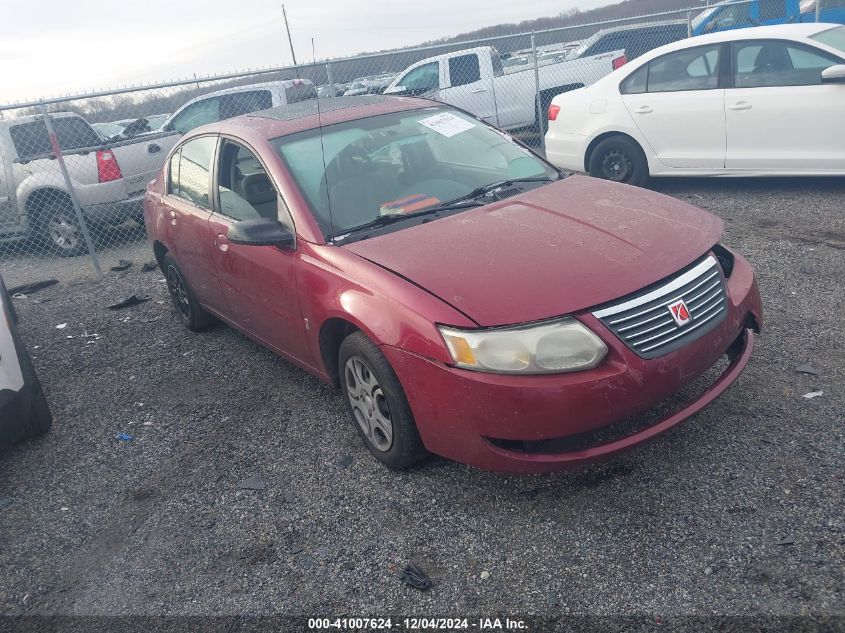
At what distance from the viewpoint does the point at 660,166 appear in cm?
763

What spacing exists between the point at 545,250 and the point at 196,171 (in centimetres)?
279

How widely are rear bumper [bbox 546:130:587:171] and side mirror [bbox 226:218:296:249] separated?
16.6ft

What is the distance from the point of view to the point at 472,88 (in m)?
12.1

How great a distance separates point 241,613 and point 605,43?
12821mm

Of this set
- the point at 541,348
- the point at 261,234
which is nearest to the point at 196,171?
the point at 261,234

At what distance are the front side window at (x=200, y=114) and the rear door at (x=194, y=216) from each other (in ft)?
18.3

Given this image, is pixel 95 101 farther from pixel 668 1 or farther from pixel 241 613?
pixel 668 1

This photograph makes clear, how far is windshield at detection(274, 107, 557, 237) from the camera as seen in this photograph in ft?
12.3

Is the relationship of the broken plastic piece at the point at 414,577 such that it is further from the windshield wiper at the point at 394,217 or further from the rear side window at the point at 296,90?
the rear side window at the point at 296,90

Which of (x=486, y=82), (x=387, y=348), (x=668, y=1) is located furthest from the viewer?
(x=668, y=1)

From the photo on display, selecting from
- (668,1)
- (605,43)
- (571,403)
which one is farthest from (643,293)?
(668,1)

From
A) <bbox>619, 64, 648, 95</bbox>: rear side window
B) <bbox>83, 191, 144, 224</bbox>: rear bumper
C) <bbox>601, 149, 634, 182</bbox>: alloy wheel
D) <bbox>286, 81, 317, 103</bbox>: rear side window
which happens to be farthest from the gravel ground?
<bbox>286, 81, 317, 103</bbox>: rear side window

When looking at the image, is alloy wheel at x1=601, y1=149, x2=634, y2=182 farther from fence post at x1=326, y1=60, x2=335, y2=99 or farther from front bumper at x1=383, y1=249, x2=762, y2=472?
front bumper at x1=383, y1=249, x2=762, y2=472

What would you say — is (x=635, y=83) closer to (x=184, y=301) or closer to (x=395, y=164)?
(x=395, y=164)
